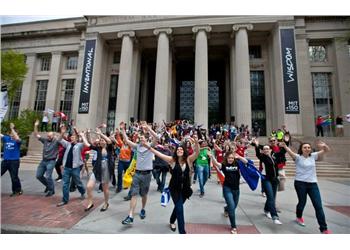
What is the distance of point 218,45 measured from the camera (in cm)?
2602

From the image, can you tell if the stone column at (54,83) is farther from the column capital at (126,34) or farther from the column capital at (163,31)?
the column capital at (163,31)

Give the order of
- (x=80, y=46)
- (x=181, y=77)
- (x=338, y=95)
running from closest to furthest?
1. (x=338, y=95)
2. (x=80, y=46)
3. (x=181, y=77)

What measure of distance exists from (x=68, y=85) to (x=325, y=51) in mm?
31459

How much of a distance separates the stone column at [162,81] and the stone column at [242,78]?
23.5 feet

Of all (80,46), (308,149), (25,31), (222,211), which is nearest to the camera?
(308,149)

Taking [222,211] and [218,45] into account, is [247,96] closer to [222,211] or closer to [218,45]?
[218,45]

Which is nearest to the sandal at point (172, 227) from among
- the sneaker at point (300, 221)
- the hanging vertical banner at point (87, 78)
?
the sneaker at point (300, 221)

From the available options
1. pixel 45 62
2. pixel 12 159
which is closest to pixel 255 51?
pixel 12 159

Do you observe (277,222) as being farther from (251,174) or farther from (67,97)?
(67,97)

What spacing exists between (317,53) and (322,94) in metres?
4.68

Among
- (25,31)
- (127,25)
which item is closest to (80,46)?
(127,25)

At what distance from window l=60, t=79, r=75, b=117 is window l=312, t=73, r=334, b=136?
1155 inches

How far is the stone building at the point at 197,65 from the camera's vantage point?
20125 mm
